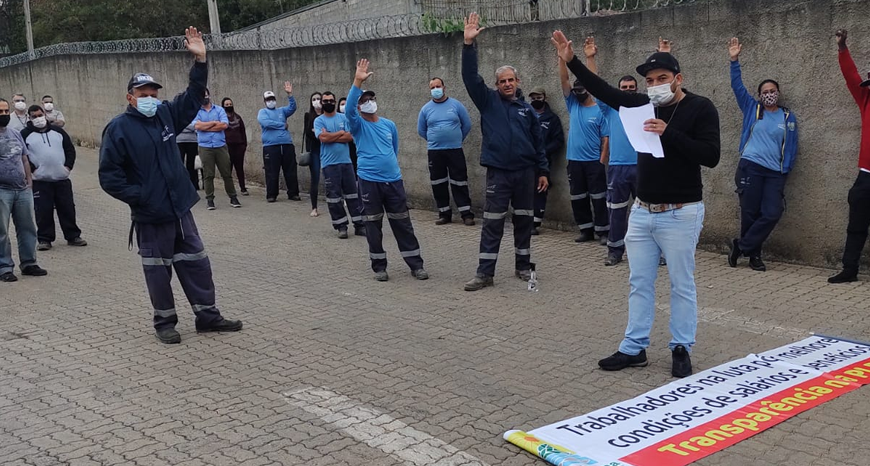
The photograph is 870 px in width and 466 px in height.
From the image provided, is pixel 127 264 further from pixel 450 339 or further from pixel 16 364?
pixel 450 339

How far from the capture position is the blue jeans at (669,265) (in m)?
5.10

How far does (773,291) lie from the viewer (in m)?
7.22

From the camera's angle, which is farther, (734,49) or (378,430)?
(734,49)

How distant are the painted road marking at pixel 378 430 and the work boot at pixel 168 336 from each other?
1.63 meters

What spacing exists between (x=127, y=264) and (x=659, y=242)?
6.74m

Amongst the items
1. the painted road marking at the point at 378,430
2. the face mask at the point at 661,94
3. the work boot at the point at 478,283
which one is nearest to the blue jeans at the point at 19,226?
the work boot at the point at 478,283

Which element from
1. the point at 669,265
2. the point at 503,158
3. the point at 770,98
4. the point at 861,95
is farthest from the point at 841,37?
the point at 669,265

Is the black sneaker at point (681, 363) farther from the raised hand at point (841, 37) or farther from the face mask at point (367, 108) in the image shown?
the face mask at point (367, 108)

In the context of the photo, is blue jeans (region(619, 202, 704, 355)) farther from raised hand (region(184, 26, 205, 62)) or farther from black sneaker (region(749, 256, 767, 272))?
raised hand (region(184, 26, 205, 62))

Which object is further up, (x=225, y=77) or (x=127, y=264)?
(x=225, y=77)

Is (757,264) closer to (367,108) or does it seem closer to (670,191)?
(670,191)

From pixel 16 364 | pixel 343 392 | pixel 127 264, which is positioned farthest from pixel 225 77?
pixel 343 392

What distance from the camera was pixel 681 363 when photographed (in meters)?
5.21

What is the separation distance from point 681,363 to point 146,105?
14.1 feet
